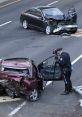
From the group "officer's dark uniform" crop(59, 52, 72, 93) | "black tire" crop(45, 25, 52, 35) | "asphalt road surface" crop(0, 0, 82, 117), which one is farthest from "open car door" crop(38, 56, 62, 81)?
"black tire" crop(45, 25, 52, 35)

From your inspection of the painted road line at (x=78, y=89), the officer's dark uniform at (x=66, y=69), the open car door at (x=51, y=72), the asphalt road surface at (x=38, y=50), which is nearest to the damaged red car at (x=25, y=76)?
the open car door at (x=51, y=72)

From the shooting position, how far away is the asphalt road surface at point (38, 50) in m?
19.0

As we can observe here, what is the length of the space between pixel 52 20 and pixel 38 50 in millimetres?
4926

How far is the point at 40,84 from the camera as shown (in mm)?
20328

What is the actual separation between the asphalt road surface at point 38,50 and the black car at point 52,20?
0.48 m

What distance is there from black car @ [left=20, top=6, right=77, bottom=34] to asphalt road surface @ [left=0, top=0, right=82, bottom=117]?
0.48 metres

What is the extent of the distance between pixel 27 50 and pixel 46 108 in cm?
952

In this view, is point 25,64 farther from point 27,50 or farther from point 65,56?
point 27,50

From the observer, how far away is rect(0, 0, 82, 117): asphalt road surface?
62.4 feet

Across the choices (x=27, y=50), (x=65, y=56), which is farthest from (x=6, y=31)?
(x=65, y=56)

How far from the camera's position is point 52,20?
108 ft

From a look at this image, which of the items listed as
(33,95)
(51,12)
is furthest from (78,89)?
(51,12)

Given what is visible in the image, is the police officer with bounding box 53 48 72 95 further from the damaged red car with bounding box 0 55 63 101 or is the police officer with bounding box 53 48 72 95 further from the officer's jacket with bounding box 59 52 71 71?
the damaged red car with bounding box 0 55 63 101

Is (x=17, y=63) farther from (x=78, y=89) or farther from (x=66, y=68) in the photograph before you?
(x=78, y=89)
